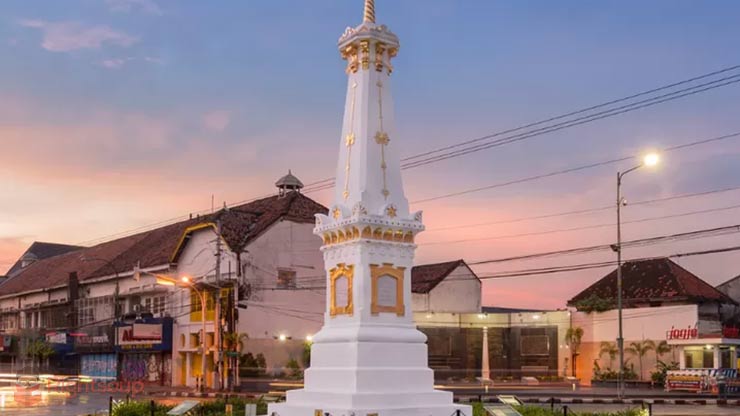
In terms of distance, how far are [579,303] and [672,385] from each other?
11.3 metres

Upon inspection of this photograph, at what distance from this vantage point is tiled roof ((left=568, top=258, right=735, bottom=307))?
2151 inches

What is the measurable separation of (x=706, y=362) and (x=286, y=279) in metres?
25.7

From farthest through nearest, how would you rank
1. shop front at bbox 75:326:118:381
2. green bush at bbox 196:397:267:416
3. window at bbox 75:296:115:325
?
window at bbox 75:296:115:325 → shop front at bbox 75:326:118:381 → green bush at bbox 196:397:267:416

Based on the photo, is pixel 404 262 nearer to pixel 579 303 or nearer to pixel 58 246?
pixel 579 303

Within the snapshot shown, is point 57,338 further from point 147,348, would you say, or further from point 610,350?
point 610,350

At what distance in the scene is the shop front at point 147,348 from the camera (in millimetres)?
61469

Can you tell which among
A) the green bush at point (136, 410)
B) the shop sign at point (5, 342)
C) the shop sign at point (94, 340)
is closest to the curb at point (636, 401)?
the green bush at point (136, 410)

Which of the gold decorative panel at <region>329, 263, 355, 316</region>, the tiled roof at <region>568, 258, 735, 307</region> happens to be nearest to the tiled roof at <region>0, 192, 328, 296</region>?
the tiled roof at <region>568, 258, 735, 307</region>

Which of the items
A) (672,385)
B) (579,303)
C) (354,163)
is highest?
(354,163)

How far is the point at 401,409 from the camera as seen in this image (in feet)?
64.2

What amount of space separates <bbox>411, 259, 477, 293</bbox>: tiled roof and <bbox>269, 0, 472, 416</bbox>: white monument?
143 feet

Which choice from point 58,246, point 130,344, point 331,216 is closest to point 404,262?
point 331,216

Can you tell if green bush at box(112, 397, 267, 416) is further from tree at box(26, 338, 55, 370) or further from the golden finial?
tree at box(26, 338, 55, 370)

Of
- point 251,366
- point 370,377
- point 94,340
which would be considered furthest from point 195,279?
point 370,377
